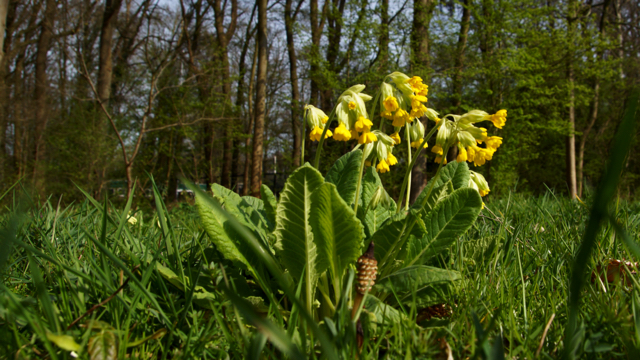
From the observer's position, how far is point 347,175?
1.52 m

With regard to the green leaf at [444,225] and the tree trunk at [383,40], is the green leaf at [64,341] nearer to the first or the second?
the green leaf at [444,225]

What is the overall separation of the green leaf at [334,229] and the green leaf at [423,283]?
13 cm

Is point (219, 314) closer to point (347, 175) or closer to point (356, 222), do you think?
point (356, 222)

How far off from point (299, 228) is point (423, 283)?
1.26ft

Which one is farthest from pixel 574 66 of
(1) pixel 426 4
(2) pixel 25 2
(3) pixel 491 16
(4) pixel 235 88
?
(2) pixel 25 2

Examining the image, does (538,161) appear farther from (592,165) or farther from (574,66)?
(574,66)

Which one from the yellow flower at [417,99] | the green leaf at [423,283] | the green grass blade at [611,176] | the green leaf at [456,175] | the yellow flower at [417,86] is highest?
the yellow flower at [417,86]

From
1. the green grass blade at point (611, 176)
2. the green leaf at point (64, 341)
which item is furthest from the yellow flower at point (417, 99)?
the green leaf at point (64, 341)

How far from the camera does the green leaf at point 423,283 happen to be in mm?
1117

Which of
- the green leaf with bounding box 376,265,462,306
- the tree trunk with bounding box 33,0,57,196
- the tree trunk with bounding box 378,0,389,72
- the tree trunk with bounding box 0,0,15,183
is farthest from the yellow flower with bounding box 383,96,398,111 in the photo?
the tree trunk with bounding box 33,0,57,196

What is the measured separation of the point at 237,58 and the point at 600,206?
63.5 feet

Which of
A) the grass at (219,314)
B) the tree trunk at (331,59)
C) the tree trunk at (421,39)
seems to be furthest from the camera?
the tree trunk at (331,59)

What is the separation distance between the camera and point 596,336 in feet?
2.53

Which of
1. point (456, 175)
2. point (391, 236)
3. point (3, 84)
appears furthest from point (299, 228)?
point (3, 84)
